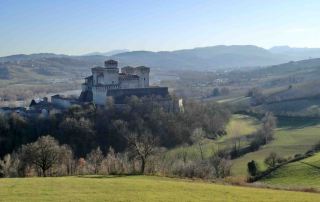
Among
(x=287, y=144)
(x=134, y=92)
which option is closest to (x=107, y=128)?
(x=134, y=92)

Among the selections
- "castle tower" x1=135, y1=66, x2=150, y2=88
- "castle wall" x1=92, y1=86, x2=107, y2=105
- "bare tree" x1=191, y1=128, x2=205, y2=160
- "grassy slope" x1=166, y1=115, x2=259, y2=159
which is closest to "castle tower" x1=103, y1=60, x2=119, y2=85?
"castle wall" x1=92, y1=86, x2=107, y2=105

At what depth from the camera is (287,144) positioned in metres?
77.1

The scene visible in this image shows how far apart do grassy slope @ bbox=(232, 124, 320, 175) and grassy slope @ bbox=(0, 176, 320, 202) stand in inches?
1214

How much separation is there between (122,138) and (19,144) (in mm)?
16722

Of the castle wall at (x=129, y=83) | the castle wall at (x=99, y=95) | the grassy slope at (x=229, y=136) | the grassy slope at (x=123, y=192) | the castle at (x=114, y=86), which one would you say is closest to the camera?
the grassy slope at (x=123, y=192)

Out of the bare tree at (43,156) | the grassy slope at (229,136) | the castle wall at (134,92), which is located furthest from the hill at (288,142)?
the castle wall at (134,92)

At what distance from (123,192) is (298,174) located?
66.0 ft

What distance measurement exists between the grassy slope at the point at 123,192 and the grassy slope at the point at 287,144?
1214 inches

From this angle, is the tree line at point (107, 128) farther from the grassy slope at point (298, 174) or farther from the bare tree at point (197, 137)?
the grassy slope at point (298, 174)

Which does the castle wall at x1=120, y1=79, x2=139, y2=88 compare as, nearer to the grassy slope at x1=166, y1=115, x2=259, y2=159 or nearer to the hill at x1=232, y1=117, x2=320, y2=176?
the grassy slope at x1=166, y1=115, x2=259, y2=159

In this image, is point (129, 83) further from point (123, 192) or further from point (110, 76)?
point (123, 192)

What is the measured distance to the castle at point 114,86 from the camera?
94.0 metres

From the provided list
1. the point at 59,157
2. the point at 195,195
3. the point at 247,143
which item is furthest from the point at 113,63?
the point at 195,195

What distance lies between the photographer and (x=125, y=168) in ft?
140
